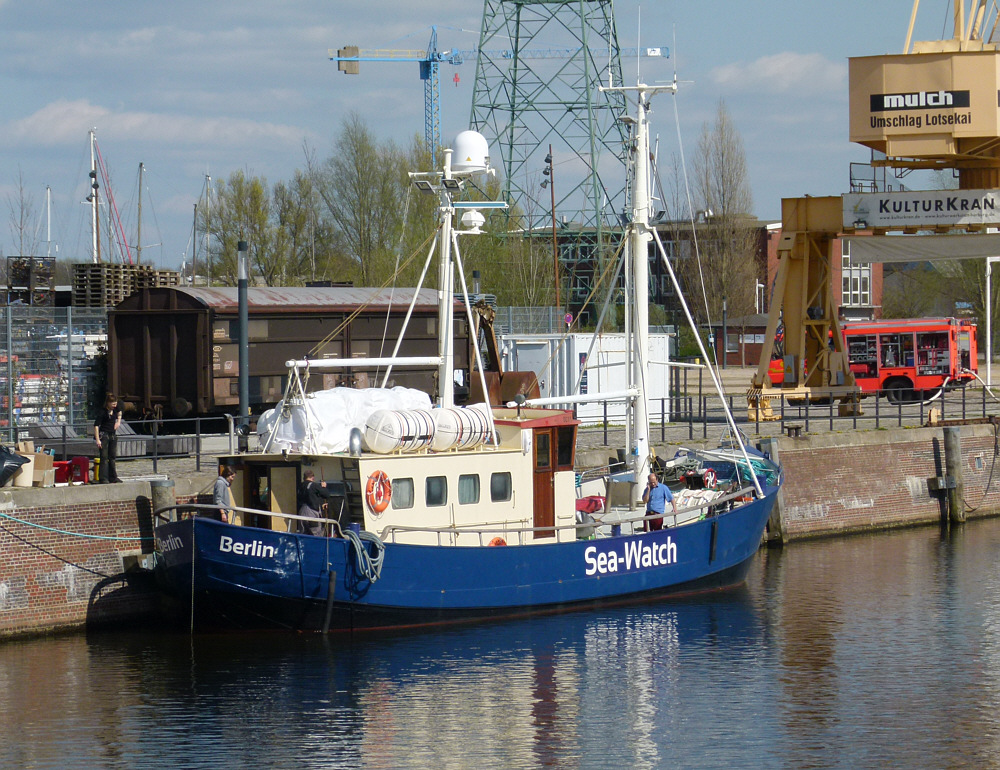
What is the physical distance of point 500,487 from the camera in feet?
68.2

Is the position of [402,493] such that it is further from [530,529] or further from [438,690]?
[438,690]

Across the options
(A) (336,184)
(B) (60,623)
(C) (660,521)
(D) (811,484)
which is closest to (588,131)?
(A) (336,184)

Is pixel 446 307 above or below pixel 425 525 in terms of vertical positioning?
above

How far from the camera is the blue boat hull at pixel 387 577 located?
18719 mm

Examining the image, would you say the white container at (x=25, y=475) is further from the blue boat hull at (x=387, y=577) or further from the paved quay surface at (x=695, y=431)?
the blue boat hull at (x=387, y=577)

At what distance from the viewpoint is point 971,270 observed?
66.6 metres

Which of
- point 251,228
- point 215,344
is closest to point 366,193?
point 251,228

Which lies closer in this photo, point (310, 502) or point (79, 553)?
point (310, 502)

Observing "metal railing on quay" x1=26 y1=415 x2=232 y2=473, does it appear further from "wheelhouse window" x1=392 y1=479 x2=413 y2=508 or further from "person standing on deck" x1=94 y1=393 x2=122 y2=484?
"wheelhouse window" x1=392 y1=479 x2=413 y2=508

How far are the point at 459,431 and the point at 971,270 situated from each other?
53569 millimetres

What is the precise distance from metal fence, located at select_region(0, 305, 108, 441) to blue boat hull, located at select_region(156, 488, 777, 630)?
520 inches

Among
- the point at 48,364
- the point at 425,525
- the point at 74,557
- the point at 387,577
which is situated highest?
the point at 48,364

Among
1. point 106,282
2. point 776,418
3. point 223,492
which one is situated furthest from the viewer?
point 106,282

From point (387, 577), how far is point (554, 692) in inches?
141
